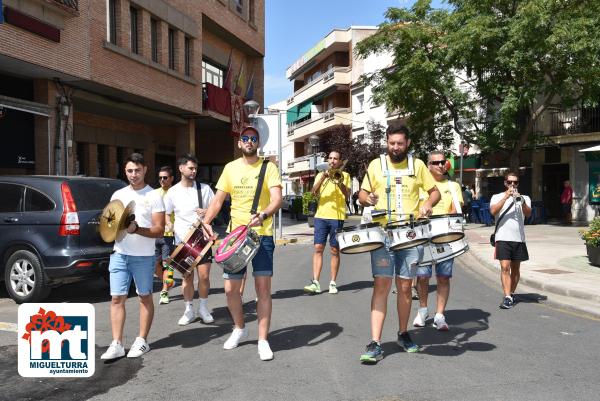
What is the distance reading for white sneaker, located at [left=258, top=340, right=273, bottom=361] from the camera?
488 cm

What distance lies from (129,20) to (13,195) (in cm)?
1116

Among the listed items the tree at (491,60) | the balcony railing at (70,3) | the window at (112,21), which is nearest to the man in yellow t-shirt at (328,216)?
the balcony railing at (70,3)

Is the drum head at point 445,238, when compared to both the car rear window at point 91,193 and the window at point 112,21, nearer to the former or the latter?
the car rear window at point 91,193

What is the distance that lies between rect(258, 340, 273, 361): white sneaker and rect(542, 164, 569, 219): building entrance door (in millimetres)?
24930

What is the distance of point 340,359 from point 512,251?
11.3 ft

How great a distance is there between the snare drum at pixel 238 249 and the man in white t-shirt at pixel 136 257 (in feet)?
2.20

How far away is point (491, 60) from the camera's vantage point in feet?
67.4

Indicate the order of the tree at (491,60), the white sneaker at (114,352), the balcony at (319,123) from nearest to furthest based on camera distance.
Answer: the white sneaker at (114,352), the tree at (491,60), the balcony at (319,123)

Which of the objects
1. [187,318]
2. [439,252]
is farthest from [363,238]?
[187,318]

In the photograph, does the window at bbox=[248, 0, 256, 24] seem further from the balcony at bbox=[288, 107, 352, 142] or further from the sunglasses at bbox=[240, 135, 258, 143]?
the sunglasses at bbox=[240, 135, 258, 143]

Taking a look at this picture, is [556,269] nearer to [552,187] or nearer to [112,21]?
[112,21]

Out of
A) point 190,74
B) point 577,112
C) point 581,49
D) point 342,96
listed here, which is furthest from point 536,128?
point 342,96

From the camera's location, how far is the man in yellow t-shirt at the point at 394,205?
15.6 feet

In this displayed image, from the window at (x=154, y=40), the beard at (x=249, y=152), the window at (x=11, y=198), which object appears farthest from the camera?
the window at (x=154, y=40)
